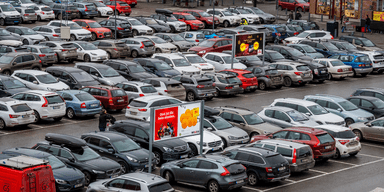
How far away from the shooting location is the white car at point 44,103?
27.6m

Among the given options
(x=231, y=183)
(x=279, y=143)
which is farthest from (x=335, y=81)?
(x=231, y=183)

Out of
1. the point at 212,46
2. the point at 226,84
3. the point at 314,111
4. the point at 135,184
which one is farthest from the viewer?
the point at 212,46

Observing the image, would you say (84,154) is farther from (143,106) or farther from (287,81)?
(287,81)

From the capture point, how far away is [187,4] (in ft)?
230

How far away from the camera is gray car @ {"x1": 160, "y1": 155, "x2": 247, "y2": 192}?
19047 mm

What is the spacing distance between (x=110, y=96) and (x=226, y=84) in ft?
24.6

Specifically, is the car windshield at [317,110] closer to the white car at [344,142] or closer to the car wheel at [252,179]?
the white car at [344,142]

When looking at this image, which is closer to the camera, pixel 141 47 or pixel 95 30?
pixel 141 47

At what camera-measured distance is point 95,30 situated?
158ft

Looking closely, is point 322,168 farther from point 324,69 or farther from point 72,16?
point 72,16

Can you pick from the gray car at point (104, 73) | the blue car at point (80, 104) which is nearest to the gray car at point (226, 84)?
the gray car at point (104, 73)

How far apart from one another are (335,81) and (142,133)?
20618mm

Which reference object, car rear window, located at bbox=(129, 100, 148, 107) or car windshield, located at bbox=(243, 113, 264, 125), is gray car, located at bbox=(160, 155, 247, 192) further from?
car rear window, located at bbox=(129, 100, 148, 107)

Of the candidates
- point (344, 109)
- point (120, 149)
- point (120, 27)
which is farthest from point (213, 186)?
point (120, 27)
